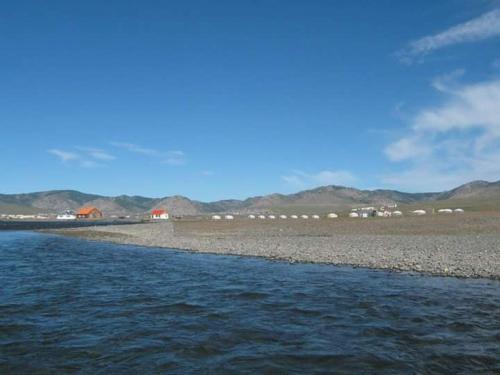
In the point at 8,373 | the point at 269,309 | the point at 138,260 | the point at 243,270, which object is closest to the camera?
the point at 8,373

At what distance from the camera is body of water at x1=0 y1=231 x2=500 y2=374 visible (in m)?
12.6

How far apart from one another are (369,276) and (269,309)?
9.56m

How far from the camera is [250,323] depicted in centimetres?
1677

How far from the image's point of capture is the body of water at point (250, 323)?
12586 mm

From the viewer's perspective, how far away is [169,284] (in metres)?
26.0

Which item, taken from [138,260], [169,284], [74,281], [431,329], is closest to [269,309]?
[431,329]

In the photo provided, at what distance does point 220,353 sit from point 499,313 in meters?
11.1

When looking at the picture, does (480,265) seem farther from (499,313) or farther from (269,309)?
(269,309)

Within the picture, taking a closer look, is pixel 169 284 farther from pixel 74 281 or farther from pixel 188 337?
pixel 188 337

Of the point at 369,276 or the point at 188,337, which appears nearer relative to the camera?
the point at 188,337

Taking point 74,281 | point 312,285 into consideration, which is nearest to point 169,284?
point 74,281

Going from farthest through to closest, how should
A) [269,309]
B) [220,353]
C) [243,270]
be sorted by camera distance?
[243,270] < [269,309] < [220,353]

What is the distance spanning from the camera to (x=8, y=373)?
466 inches

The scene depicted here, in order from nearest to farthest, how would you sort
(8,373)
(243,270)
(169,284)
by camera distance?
(8,373)
(169,284)
(243,270)
